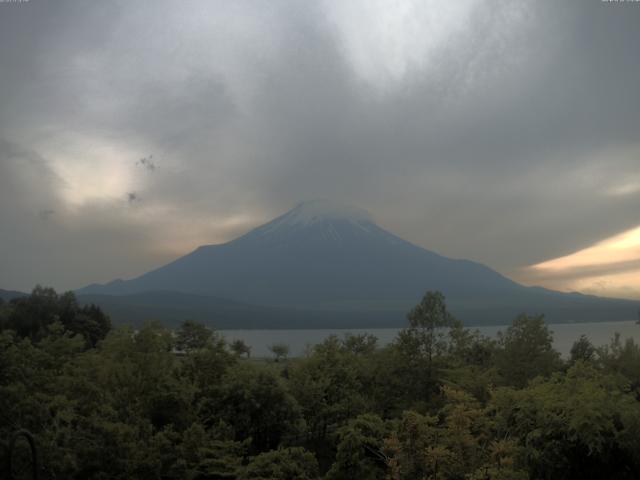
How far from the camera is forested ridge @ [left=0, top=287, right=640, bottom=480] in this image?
1320cm

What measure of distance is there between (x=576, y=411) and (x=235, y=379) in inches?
421

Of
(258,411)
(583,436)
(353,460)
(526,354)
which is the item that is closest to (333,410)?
(258,411)

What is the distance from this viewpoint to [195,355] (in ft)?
71.8

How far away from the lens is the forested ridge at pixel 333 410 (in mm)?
13195

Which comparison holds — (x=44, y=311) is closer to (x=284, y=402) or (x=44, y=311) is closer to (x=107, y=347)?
(x=107, y=347)

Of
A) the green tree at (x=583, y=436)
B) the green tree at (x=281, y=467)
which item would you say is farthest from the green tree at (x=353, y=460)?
the green tree at (x=583, y=436)

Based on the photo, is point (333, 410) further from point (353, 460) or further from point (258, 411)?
point (353, 460)

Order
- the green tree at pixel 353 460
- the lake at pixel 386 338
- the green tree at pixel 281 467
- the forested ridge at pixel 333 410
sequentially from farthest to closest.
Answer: the lake at pixel 386 338
the green tree at pixel 353 460
the green tree at pixel 281 467
the forested ridge at pixel 333 410

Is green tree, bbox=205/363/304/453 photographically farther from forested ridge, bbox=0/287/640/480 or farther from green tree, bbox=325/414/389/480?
green tree, bbox=325/414/389/480

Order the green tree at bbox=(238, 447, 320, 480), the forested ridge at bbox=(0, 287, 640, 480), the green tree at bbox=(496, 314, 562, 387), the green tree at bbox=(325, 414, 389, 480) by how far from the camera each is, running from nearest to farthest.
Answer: the forested ridge at bbox=(0, 287, 640, 480) < the green tree at bbox=(238, 447, 320, 480) < the green tree at bbox=(325, 414, 389, 480) < the green tree at bbox=(496, 314, 562, 387)

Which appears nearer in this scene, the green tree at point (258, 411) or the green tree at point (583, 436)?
the green tree at point (583, 436)

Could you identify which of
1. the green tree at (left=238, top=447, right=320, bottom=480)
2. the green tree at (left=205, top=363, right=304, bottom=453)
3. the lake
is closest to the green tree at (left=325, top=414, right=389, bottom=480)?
the green tree at (left=238, top=447, right=320, bottom=480)

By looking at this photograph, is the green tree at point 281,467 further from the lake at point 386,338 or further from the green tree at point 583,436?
the lake at point 386,338

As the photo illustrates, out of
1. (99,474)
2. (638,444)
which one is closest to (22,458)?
(99,474)
